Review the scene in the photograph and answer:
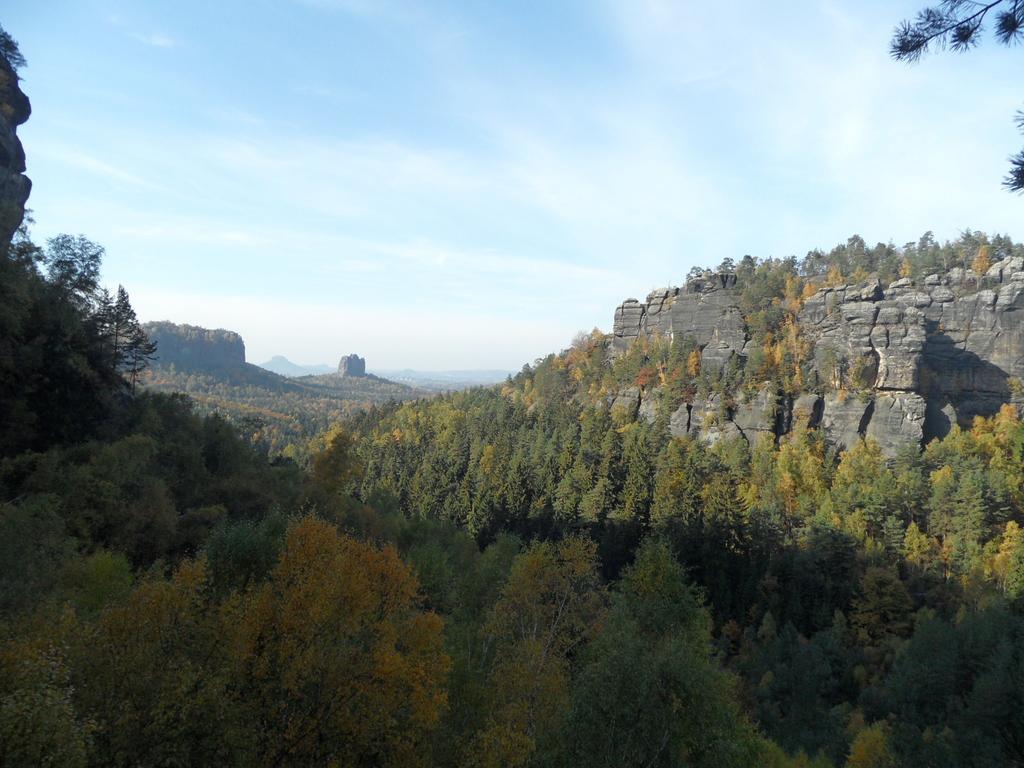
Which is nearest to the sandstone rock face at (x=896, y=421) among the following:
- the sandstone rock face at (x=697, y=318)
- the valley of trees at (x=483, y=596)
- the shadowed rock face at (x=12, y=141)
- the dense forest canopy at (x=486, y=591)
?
the dense forest canopy at (x=486, y=591)

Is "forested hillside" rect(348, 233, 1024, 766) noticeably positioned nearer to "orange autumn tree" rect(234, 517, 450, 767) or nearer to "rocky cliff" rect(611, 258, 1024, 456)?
"rocky cliff" rect(611, 258, 1024, 456)

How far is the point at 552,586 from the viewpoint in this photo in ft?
68.1

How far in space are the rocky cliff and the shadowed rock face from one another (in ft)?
208

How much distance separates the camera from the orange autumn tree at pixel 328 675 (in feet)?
34.3

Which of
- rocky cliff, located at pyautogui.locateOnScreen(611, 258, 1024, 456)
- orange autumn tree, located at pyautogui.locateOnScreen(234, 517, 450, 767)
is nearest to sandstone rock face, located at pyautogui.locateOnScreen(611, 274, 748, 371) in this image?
rocky cliff, located at pyautogui.locateOnScreen(611, 258, 1024, 456)

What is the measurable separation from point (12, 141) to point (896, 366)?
254 feet

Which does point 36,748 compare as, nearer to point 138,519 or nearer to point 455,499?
point 138,519

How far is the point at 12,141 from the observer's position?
33.2 meters

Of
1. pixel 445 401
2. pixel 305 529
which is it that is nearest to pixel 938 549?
pixel 305 529

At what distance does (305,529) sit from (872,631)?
138 ft

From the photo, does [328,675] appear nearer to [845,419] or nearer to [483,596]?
[483,596]

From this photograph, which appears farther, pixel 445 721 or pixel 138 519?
pixel 138 519

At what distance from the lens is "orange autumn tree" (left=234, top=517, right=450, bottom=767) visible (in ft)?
34.3

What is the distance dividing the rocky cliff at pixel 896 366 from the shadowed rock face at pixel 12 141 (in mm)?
63269
